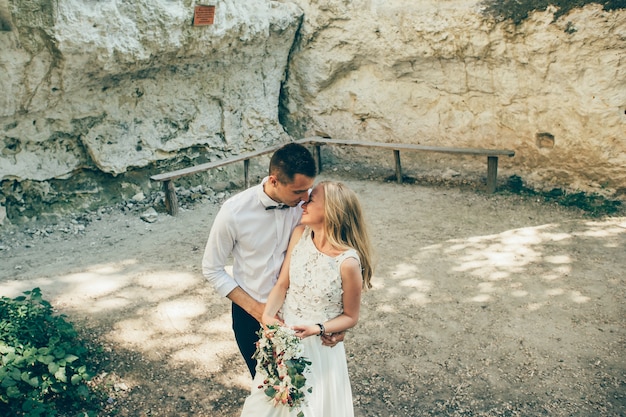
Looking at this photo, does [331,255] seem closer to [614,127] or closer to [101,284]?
[101,284]

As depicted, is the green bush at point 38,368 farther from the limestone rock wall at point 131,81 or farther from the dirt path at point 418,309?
the limestone rock wall at point 131,81

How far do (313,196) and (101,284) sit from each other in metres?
3.36

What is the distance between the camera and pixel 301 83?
880 centimetres

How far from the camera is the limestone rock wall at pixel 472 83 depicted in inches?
262

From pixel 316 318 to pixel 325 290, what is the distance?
0.47 feet

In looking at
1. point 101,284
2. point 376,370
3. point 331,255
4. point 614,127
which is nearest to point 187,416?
point 376,370

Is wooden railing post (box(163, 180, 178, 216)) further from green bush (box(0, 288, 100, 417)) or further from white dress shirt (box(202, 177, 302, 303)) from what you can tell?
white dress shirt (box(202, 177, 302, 303))

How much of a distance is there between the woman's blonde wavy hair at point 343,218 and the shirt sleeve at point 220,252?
19.3 inches

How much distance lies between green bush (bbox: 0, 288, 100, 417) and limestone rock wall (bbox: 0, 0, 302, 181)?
10.1ft

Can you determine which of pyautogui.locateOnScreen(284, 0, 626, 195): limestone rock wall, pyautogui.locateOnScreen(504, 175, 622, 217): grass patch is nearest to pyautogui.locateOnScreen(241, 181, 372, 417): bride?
pyautogui.locateOnScreen(504, 175, 622, 217): grass patch

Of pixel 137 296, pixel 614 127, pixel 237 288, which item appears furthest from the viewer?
pixel 614 127

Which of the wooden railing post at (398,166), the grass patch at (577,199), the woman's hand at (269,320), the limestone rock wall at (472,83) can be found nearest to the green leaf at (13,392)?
the woman's hand at (269,320)

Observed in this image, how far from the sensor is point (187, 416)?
11.2ft

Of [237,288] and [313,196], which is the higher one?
[313,196]
